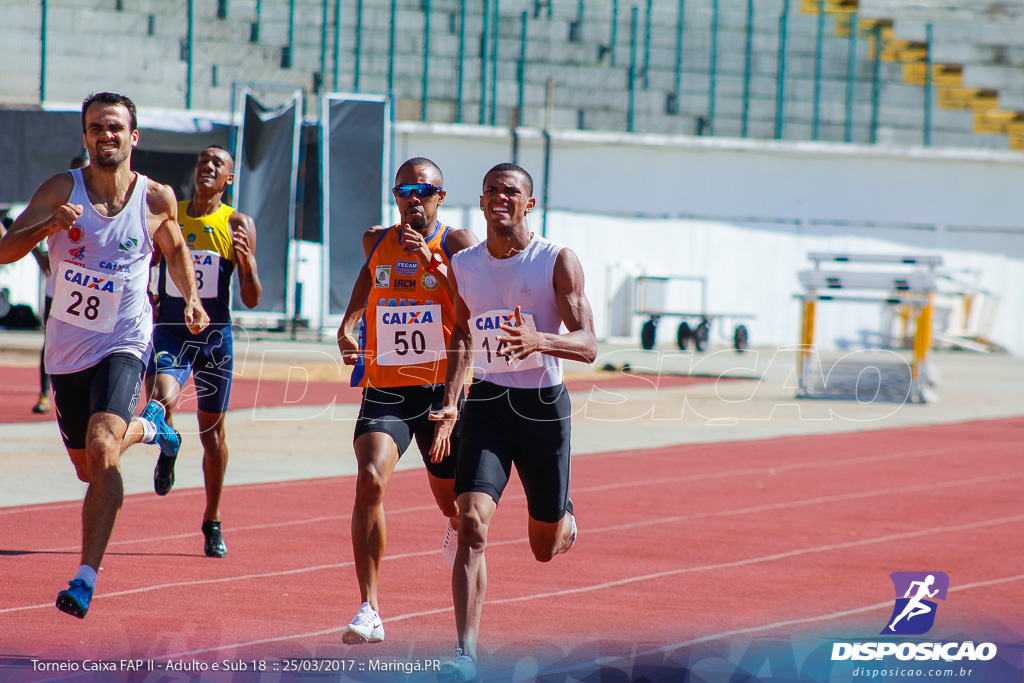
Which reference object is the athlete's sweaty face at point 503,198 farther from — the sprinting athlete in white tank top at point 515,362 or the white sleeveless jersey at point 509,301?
the white sleeveless jersey at point 509,301

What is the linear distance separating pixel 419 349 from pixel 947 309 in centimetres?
2663

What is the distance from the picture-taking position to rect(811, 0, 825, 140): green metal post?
31.4m

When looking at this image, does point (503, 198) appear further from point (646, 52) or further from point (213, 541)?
point (646, 52)

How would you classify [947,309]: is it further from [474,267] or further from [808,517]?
[474,267]

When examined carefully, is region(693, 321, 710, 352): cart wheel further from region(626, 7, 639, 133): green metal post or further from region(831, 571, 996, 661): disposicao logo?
region(831, 571, 996, 661): disposicao logo

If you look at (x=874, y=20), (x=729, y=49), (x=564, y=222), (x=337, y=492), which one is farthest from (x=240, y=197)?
(x=874, y=20)

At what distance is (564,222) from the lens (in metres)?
28.2

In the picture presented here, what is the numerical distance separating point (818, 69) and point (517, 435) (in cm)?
2908

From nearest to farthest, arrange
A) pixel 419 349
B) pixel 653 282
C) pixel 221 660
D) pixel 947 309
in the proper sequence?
pixel 221 660, pixel 419 349, pixel 653 282, pixel 947 309

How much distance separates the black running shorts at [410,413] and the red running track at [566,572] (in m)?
0.75

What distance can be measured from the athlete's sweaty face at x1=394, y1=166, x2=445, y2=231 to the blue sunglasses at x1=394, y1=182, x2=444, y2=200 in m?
0.01

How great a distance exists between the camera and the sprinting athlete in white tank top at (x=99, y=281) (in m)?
5.09

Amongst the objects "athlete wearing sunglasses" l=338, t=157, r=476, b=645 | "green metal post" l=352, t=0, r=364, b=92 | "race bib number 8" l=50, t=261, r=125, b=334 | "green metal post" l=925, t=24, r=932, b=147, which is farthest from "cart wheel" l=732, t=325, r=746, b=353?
"race bib number 8" l=50, t=261, r=125, b=334

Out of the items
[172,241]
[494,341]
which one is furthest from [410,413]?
[172,241]
